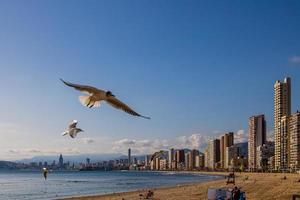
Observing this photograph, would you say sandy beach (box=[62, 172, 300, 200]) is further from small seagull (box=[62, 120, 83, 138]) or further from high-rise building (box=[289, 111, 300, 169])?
high-rise building (box=[289, 111, 300, 169])

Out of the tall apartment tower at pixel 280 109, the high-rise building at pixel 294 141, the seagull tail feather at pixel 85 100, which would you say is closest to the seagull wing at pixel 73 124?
the seagull tail feather at pixel 85 100

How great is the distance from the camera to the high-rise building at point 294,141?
474 feet

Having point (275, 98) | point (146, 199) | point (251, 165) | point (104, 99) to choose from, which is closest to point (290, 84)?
point (275, 98)

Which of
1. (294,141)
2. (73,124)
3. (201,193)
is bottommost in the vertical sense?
(201,193)

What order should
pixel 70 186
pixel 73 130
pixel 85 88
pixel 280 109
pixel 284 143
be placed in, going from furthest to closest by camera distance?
pixel 280 109
pixel 284 143
pixel 70 186
pixel 73 130
pixel 85 88

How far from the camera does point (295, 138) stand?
149250 millimetres

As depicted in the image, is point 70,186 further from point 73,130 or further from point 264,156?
point 264,156

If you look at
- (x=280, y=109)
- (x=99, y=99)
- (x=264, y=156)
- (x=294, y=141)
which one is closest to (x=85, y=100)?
(x=99, y=99)

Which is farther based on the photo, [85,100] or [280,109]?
[280,109]

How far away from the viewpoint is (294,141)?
148125mm

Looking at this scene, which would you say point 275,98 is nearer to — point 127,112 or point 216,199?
point 216,199

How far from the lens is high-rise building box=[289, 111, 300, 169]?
14462 centimetres

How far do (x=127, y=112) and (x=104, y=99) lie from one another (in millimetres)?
457

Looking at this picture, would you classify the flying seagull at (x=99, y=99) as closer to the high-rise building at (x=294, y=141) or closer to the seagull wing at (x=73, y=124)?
the seagull wing at (x=73, y=124)
